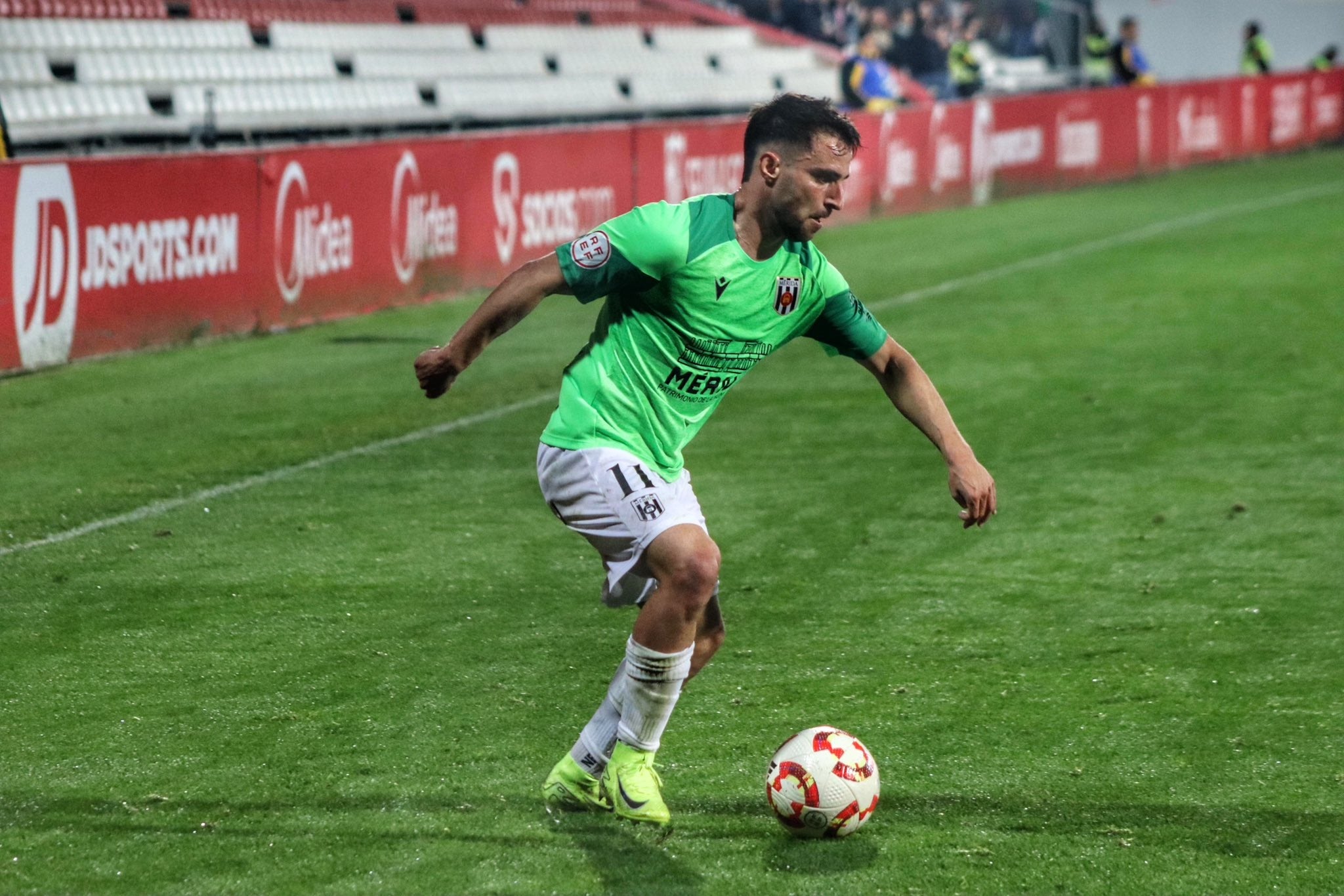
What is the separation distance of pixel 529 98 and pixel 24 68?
8626 mm

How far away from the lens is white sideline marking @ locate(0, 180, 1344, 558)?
8.05m

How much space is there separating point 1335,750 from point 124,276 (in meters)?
9.76

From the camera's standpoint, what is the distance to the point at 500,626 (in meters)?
6.55

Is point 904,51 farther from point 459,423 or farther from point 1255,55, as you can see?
point 459,423

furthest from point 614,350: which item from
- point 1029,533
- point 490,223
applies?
point 490,223

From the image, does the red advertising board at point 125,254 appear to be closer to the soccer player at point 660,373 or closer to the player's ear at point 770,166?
the soccer player at point 660,373

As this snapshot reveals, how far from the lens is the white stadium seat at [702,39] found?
2958 cm

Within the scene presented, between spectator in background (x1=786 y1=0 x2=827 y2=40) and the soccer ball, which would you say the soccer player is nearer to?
the soccer ball

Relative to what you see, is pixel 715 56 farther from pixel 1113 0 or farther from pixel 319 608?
pixel 319 608

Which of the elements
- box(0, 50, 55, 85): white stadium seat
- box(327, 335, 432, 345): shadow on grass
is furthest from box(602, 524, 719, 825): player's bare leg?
box(0, 50, 55, 85): white stadium seat

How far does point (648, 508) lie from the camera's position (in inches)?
176

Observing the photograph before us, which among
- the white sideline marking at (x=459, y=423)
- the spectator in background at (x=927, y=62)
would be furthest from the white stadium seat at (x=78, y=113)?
the spectator in background at (x=927, y=62)

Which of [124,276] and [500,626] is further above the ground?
[124,276]

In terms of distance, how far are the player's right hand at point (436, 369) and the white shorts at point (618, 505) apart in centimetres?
43
